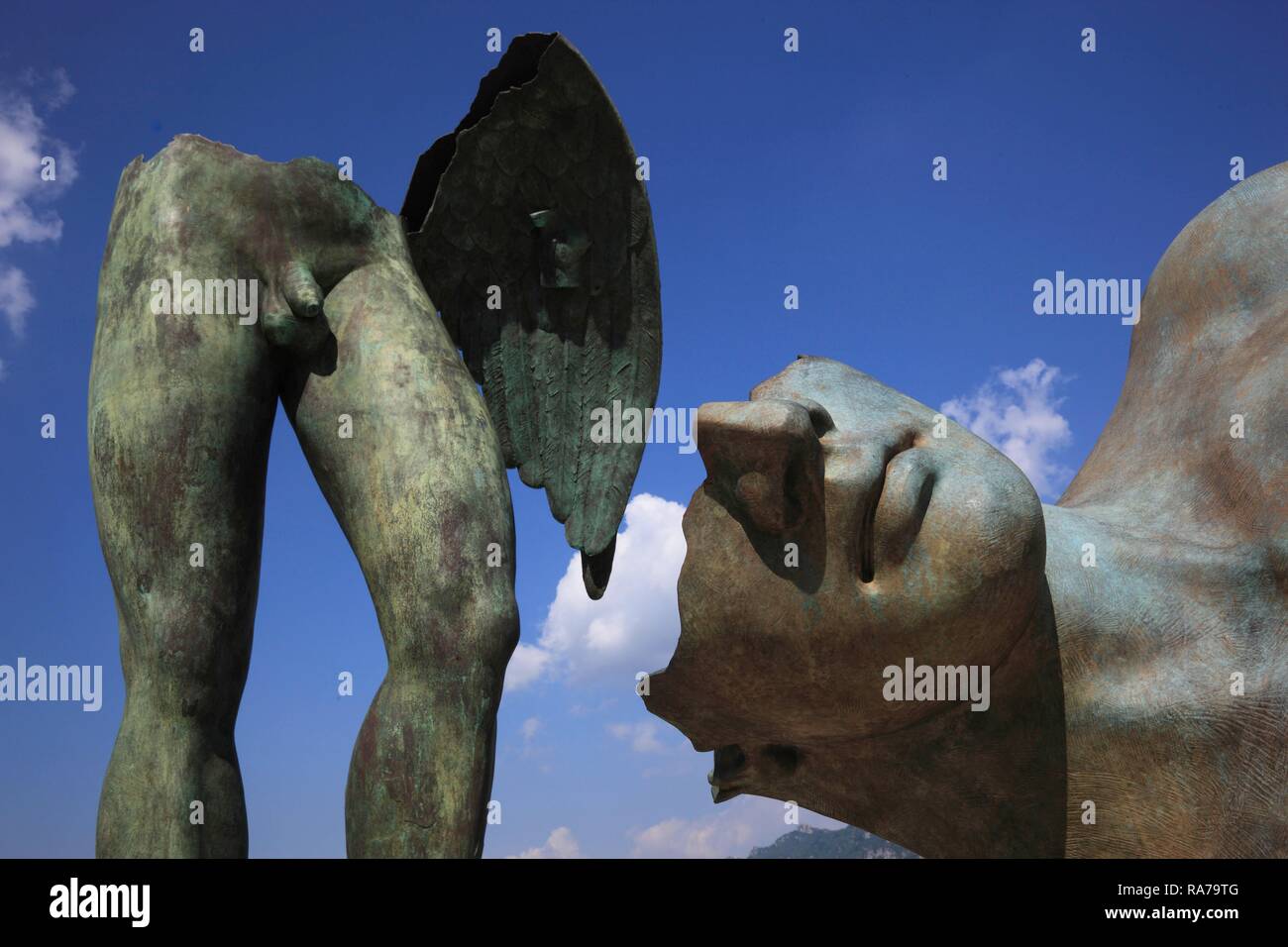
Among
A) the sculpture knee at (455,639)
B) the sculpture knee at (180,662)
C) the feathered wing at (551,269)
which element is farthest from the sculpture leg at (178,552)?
the feathered wing at (551,269)

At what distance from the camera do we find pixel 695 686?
380cm

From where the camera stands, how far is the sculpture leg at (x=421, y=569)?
3.08 meters

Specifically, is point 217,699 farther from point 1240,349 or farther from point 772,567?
point 1240,349

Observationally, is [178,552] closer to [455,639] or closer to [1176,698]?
[455,639]

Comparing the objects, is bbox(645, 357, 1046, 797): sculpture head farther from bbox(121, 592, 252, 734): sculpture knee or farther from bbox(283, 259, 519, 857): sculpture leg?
bbox(121, 592, 252, 734): sculpture knee

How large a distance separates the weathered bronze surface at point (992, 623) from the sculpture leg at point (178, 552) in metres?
1.10

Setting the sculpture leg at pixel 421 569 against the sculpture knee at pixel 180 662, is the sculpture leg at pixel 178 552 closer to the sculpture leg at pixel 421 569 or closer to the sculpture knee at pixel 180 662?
the sculpture knee at pixel 180 662

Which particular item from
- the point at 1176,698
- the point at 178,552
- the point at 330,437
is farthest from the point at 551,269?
the point at 1176,698

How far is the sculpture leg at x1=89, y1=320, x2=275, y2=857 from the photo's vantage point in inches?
123

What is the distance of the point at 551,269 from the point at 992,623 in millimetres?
1629

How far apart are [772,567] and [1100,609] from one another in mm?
896

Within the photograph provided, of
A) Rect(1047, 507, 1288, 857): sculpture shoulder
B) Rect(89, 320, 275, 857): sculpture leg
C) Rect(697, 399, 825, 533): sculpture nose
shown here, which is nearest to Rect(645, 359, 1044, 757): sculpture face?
Rect(697, 399, 825, 533): sculpture nose
